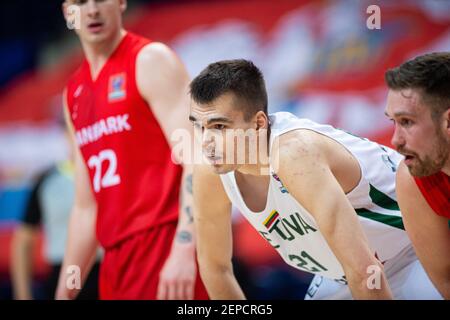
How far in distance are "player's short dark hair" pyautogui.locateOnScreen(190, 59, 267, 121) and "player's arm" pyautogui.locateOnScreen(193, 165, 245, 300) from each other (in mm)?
417

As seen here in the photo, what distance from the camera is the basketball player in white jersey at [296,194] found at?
2.97 metres

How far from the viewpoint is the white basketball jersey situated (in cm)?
346

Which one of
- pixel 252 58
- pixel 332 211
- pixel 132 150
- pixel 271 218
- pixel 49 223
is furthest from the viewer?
pixel 252 58

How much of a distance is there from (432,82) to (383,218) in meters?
0.85

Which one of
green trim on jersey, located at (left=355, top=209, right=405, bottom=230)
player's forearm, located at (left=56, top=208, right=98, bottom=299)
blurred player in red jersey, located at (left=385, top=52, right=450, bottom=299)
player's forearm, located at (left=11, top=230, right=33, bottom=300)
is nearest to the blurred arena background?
player's forearm, located at (left=11, top=230, right=33, bottom=300)

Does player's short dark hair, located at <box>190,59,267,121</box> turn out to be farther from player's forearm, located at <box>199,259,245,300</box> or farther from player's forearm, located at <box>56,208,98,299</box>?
player's forearm, located at <box>56,208,98,299</box>

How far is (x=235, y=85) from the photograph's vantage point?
3.30m

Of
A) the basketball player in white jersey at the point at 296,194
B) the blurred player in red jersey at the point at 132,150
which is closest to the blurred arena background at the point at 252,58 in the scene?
the blurred player in red jersey at the point at 132,150

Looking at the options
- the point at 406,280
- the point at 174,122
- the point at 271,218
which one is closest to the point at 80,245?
the point at 174,122

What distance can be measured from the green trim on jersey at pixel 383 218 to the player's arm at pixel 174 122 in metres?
0.83

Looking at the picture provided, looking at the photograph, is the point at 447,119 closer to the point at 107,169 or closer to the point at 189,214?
the point at 189,214

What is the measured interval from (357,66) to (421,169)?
175 inches

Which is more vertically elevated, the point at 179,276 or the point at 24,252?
the point at 179,276
